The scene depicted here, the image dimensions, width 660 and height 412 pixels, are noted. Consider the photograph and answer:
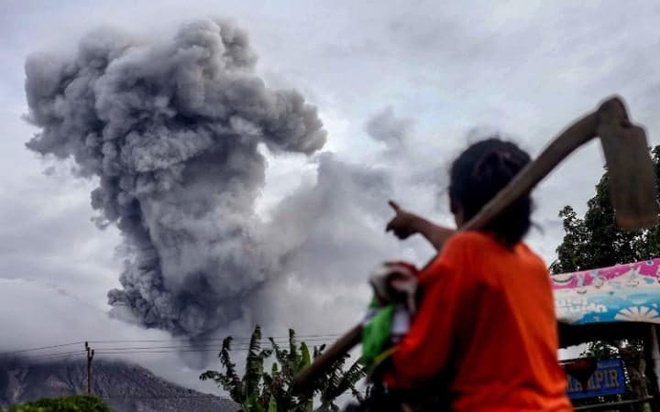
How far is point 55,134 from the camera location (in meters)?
59.8

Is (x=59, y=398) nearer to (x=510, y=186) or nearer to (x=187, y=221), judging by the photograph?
(x=510, y=186)

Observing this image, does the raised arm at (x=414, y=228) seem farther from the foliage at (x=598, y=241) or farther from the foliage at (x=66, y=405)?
the foliage at (x=598, y=241)

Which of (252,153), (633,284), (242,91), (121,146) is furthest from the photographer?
(252,153)

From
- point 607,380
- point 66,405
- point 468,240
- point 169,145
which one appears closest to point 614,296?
point 607,380

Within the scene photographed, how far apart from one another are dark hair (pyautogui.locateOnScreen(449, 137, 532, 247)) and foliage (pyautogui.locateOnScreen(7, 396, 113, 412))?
13.4ft

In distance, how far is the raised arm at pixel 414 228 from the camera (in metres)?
2.21

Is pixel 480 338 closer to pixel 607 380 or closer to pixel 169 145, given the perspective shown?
pixel 607 380

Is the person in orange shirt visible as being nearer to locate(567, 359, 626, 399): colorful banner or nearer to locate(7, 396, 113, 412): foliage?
locate(7, 396, 113, 412): foliage

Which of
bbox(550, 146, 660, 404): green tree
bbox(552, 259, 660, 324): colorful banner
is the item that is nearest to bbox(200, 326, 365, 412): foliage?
bbox(550, 146, 660, 404): green tree

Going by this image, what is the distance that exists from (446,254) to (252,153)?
6375 centimetres

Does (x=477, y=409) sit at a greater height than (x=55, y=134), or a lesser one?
lesser

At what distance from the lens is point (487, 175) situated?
1.76 metres

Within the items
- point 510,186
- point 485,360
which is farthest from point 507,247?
point 485,360

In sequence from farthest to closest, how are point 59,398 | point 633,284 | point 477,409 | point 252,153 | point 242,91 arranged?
point 252,153 < point 242,91 < point 633,284 < point 59,398 < point 477,409
